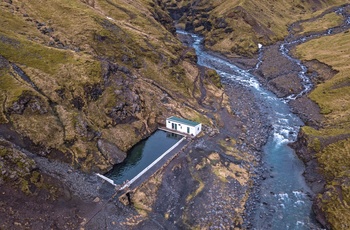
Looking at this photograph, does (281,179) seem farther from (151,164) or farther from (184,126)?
(151,164)

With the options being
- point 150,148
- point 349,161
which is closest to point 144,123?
point 150,148

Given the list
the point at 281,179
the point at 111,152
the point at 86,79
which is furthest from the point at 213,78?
the point at 111,152

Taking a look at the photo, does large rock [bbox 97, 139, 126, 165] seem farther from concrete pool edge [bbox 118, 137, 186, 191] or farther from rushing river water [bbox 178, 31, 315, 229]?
rushing river water [bbox 178, 31, 315, 229]

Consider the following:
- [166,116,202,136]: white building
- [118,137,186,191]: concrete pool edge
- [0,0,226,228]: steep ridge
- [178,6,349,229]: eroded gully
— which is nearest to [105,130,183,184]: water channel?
[118,137,186,191]: concrete pool edge

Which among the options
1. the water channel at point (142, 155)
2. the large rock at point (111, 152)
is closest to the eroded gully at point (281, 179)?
the water channel at point (142, 155)

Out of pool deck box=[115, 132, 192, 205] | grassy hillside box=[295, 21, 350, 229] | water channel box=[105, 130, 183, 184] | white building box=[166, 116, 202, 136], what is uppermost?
grassy hillside box=[295, 21, 350, 229]

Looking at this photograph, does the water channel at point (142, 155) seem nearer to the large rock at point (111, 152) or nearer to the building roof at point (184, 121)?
the large rock at point (111, 152)
